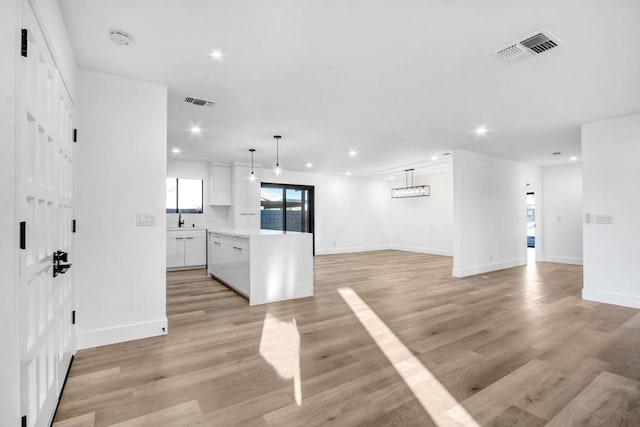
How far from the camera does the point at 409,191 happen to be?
31.6 feet

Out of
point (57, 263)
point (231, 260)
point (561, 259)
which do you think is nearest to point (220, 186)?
point (231, 260)

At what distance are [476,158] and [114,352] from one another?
6686 millimetres

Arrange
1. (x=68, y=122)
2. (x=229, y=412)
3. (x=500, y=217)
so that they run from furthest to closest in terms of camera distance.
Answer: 1. (x=500, y=217)
2. (x=68, y=122)
3. (x=229, y=412)

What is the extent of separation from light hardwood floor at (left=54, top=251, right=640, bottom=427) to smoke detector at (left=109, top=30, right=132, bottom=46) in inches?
99.5

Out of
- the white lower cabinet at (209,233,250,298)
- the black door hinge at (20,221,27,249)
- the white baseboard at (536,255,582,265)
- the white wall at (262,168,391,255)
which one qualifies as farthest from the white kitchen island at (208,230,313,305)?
the white baseboard at (536,255,582,265)

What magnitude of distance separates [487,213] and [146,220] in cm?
637

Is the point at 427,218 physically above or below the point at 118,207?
below

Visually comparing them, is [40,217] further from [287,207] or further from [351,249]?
[351,249]

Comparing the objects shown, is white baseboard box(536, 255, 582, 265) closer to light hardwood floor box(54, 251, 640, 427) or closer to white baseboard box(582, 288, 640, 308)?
white baseboard box(582, 288, 640, 308)

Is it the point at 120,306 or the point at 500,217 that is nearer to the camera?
the point at 120,306

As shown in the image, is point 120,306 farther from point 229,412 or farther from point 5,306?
point 5,306

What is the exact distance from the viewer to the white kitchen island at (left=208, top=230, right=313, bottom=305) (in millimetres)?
4227

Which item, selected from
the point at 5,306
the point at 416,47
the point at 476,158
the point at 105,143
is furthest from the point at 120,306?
the point at 476,158

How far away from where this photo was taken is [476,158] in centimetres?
645
